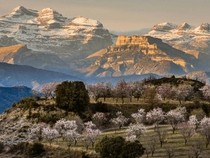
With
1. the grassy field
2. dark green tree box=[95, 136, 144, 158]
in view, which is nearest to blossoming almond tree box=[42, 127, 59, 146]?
the grassy field

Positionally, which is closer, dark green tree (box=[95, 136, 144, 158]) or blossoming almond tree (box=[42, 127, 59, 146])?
dark green tree (box=[95, 136, 144, 158])

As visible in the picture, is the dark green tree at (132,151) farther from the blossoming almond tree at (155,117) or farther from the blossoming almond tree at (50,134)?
the blossoming almond tree at (155,117)

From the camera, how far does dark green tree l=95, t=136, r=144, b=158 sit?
137125 millimetres

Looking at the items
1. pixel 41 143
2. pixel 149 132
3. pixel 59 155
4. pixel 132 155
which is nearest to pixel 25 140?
pixel 41 143

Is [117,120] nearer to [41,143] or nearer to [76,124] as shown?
[76,124]

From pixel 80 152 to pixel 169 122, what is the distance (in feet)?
139

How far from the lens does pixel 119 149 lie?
140 metres

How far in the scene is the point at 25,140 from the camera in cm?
18850

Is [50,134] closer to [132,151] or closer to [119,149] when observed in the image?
[119,149]

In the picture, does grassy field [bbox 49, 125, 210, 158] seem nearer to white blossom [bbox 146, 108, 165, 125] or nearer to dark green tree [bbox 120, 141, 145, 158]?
dark green tree [bbox 120, 141, 145, 158]

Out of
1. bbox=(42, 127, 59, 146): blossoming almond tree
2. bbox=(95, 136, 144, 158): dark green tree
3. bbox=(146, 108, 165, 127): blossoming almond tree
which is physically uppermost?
bbox=(95, 136, 144, 158): dark green tree

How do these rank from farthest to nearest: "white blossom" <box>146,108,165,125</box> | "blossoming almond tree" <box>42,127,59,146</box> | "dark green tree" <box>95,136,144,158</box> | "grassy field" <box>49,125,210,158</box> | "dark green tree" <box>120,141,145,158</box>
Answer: "white blossom" <box>146,108,165,125</box> → "blossoming almond tree" <box>42,127,59,146</box> → "grassy field" <box>49,125,210,158</box> → "dark green tree" <box>95,136,144,158</box> → "dark green tree" <box>120,141,145,158</box>

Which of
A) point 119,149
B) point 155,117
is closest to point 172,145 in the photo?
point 119,149

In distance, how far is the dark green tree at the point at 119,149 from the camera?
450ft
